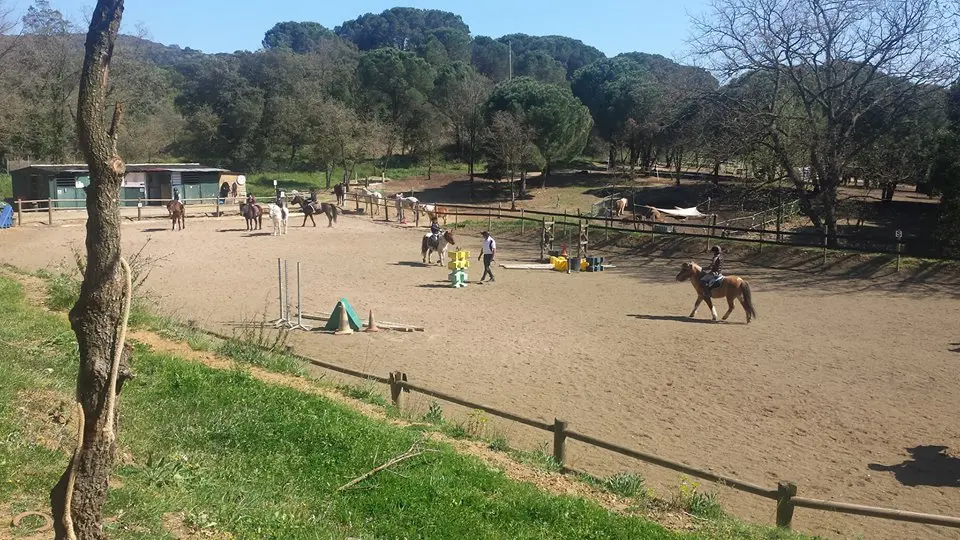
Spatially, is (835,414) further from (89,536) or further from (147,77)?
(147,77)

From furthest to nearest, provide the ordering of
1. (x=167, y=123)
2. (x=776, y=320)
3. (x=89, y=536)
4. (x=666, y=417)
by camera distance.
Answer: (x=167, y=123) → (x=776, y=320) → (x=666, y=417) → (x=89, y=536)

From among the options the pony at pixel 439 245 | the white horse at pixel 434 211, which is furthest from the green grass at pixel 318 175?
the pony at pixel 439 245

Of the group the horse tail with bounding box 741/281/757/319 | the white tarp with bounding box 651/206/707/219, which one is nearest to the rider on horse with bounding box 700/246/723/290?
the horse tail with bounding box 741/281/757/319

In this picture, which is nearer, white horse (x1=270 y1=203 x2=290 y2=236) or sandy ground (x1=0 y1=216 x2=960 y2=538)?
sandy ground (x1=0 y1=216 x2=960 y2=538)

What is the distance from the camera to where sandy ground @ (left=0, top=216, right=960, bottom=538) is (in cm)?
961

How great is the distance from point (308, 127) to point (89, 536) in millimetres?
49625

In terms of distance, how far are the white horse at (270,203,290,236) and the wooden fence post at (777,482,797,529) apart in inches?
1067

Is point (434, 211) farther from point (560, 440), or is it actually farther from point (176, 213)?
point (560, 440)

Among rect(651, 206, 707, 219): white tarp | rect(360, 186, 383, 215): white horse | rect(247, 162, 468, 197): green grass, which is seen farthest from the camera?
rect(247, 162, 468, 197): green grass

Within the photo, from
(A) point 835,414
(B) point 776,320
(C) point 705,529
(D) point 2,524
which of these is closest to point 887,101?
(B) point 776,320

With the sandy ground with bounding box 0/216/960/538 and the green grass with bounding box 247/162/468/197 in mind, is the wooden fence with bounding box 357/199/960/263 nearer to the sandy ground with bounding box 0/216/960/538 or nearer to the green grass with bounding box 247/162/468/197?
the sandy ground with bounding box 0/216/960/538

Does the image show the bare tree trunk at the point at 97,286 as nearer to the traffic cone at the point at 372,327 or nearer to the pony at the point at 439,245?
the traffic cone at the point at 372,327

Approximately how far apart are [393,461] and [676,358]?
883 centimetres

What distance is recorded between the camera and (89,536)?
3.78 meters
